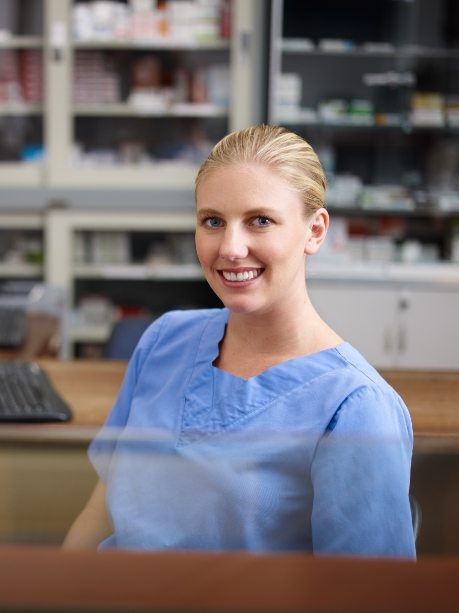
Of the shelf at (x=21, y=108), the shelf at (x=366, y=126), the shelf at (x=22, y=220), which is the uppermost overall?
the shelf at (x=21, y=108)

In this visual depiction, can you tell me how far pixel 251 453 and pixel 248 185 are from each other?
51cm

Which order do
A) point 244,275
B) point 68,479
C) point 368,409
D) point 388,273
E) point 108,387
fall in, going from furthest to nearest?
point 388,273, point 108,387, point 244,275, point 368,409, point 68,479

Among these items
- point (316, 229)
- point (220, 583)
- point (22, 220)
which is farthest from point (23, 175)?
point (220, 583)

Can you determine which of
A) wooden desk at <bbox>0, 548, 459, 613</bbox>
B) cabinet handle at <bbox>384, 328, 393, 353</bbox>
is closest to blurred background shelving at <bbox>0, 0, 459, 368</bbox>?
cabinet handle at <bbox>384, 328, 393, 353</bbox>

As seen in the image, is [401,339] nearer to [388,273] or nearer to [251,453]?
[388,273]

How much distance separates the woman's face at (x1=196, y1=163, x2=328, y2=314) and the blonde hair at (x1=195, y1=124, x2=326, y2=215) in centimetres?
1

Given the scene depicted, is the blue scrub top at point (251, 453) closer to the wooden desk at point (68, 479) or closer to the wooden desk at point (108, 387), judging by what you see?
the wooden desk at point (68, 479)

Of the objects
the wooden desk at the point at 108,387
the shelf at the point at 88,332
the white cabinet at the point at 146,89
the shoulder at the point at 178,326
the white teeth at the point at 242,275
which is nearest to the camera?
the white teeth at the point at 242,275

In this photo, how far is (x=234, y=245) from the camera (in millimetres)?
1228

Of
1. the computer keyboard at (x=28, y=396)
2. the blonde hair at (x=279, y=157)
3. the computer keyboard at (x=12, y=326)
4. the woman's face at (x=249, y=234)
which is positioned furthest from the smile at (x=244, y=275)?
the computer keyboard at (x=12, y=326)

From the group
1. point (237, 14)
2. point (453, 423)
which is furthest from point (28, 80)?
point (453, 423)

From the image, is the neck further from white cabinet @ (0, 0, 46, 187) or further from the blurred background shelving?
white cabinet @ (0, 0, 46, 187)

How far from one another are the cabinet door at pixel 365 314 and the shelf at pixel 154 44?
4.41 ft

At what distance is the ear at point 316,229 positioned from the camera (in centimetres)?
133
